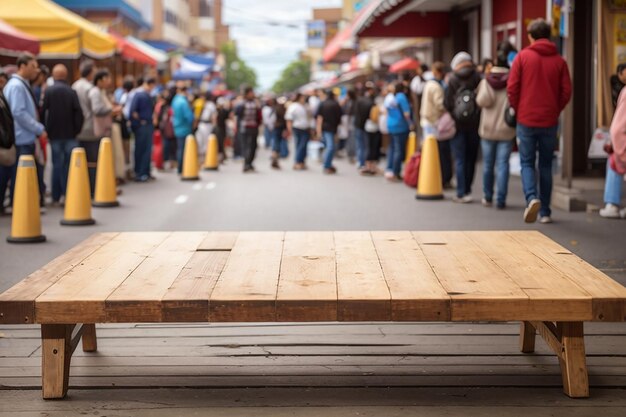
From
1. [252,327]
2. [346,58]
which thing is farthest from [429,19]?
[346,58]

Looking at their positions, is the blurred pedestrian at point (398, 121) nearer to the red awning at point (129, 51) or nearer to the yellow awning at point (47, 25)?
Result: the yellow awning at point (47, 25)

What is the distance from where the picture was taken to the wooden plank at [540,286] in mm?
4316

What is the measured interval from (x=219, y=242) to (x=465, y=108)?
904 centimetres

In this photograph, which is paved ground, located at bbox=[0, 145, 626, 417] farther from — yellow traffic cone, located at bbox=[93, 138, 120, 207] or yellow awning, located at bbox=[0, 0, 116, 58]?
yellow awning, located at bbox=[0, 0, 116, 58]

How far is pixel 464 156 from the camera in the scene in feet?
48.5

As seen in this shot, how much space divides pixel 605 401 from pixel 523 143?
731cm

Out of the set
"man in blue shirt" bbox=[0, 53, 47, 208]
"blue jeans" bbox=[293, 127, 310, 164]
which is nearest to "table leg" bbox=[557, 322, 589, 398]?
"man in blue shirt" bbox=[0, 53, 47, 208]

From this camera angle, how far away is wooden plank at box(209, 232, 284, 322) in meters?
4.31

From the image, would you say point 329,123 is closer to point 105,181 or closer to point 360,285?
point 105,181

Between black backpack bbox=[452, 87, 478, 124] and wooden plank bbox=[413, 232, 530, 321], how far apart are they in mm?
8789

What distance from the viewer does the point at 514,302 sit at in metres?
4.32

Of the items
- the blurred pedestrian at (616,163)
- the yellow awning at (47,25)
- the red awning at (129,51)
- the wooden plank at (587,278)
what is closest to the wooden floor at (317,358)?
the wooden plank at (587,278)

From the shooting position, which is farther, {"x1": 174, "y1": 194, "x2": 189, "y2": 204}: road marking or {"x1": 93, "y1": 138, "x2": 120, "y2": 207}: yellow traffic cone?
{"x1": 174, "y1": 194, "x2": 189, "y2": 204}: road marking

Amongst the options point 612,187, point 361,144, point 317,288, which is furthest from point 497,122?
point 361,144
